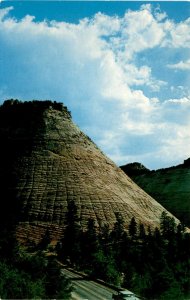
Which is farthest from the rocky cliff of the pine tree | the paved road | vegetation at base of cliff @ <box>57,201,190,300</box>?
the paved road

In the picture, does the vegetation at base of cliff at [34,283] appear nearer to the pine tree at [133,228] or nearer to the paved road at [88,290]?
the paved road at [88,290]

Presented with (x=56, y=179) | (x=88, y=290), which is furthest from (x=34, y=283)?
(x=56, y=179)

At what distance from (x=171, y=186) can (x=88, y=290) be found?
232 ft

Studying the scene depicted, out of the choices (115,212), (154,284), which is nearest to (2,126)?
(115,212)

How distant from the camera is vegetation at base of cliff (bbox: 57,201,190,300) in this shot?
105 feet

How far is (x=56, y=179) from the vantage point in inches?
2643

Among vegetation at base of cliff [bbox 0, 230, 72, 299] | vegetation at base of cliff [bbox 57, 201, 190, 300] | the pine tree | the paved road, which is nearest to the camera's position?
vegetation at base of cliff [bbox 0, 230, 72, 299]

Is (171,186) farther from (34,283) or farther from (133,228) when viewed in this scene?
(34,283)

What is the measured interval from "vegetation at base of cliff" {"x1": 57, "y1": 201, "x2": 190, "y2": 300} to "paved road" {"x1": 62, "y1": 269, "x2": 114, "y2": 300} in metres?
1.59

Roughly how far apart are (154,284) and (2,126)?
56.0 meters

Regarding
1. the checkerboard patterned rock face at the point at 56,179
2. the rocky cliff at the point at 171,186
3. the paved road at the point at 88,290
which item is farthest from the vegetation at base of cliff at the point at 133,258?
the rocky cliff at the point at 171,186

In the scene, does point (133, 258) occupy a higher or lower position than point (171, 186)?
lower

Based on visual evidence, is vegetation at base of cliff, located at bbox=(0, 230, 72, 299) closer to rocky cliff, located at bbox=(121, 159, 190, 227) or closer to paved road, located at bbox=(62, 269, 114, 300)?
paved road, located at bbox=(62, 269, 114, 300)

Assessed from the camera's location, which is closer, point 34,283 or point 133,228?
point 34,283
